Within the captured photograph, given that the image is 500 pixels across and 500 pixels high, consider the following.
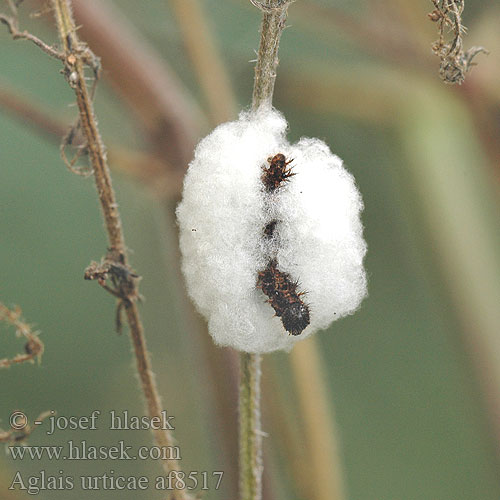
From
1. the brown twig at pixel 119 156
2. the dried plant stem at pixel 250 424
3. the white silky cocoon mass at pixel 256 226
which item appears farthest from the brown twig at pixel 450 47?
the brown twig at pixel 119 156

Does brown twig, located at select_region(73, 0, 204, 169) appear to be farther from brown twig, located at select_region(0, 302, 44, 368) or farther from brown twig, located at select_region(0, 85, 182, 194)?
brown twig, located at select_region(0, 302, 44, 368)

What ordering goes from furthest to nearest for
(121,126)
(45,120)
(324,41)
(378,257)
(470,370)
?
1. (121,126)
2. (378,257)
3. (324,41)
4. (470,370)
5. (45,120)

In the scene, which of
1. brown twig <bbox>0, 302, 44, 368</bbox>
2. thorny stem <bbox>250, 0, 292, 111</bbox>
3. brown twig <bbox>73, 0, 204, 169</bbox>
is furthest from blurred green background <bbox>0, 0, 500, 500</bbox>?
thorny stem <bbox>250, 0, 292, 111</bbox>

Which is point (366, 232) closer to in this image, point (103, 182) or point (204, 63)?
point (204, 63)

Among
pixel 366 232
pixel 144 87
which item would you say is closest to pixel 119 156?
pixel 144 87

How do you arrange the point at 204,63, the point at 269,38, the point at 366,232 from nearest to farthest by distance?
1. the point at 269,38
2. the point at 204,63
3. the point at 366,232

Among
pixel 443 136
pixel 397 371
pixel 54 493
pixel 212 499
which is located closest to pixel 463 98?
pixel 443 136

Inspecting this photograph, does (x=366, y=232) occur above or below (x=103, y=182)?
above

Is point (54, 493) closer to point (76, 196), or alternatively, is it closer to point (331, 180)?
point (76, 196)
